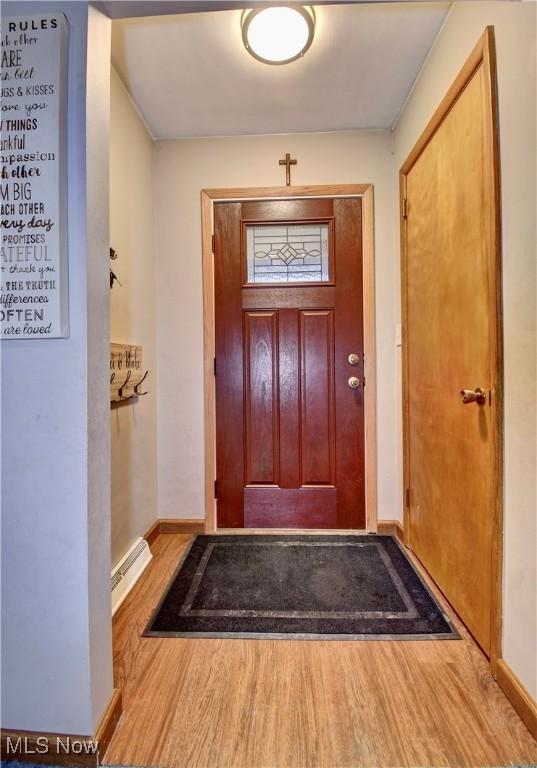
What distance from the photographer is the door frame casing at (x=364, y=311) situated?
2160 mm

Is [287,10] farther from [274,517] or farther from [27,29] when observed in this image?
[274,517]

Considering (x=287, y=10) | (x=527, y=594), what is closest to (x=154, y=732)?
(x=527, y=594)

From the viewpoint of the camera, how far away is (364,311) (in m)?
2.17

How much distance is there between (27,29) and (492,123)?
1.32 meters

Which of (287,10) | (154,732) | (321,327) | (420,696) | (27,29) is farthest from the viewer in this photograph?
(321,327)

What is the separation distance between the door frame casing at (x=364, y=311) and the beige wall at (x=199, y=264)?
0.04 metres

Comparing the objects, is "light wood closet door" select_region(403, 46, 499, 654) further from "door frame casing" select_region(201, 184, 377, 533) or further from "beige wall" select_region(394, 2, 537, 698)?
"door frame casing" select_region(201, 184, 377, 533)

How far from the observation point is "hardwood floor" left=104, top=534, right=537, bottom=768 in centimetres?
95

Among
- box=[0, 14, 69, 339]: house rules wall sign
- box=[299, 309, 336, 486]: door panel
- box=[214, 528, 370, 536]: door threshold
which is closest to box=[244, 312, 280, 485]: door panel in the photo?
box=[299, 309, 336, 486]: door panel

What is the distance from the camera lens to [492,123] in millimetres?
1140

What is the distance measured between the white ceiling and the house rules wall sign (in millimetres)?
822

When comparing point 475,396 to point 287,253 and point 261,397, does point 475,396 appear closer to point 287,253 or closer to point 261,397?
point 261,397

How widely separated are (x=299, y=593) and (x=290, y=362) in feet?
4.00

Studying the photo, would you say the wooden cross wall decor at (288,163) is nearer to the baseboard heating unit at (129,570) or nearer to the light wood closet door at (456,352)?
the light wood closet door at (456,352)
